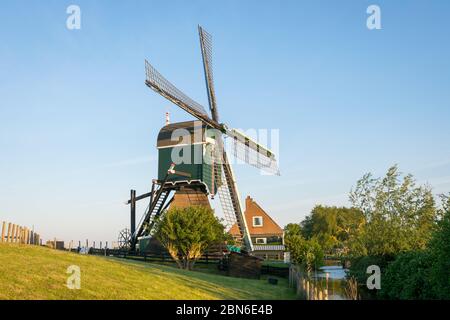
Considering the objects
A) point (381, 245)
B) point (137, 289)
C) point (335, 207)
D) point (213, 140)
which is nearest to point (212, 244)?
point (213, 140)

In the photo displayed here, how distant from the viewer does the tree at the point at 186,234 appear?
35844mm

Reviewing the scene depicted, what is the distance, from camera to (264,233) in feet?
181

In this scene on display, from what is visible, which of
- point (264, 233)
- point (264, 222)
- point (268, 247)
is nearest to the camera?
point (268, 247)

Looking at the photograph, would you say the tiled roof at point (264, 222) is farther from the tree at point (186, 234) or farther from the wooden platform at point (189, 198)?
the tree at point (186, 234)

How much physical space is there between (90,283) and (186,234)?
1811 cm

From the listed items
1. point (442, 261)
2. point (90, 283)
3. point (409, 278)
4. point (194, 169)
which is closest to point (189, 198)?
point (194, 169)

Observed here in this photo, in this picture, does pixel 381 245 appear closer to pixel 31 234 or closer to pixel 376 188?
pixel 376 188

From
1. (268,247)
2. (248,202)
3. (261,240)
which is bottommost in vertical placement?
(268,247)

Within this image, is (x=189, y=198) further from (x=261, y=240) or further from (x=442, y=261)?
(x=442, y=261)

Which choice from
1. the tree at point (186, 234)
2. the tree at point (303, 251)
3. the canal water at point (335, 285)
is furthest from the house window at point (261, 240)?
the tree at point (186, 234)

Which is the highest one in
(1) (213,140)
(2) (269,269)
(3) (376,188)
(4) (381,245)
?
(1) (213,140)

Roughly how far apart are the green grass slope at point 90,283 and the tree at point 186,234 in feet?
32.8
